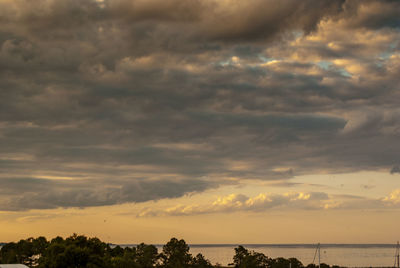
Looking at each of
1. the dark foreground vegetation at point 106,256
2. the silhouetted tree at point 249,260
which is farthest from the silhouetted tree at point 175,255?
the silhouetted tree at point 249,260

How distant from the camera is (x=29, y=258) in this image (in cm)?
12875

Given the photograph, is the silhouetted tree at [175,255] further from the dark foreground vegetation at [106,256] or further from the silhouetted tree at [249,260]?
the silhouetted tree at [249,260]

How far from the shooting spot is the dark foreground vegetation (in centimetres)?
8969

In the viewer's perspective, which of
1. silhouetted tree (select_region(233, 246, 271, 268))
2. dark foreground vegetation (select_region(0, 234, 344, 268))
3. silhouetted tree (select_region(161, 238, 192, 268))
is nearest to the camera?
dark foreground vegetation (select_region(0, 234, 344, 268))

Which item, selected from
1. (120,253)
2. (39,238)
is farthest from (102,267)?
(39,238)

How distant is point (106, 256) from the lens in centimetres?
10125

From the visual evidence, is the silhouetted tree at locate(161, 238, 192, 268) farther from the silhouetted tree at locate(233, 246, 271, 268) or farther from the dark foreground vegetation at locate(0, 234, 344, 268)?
the silhouetted tree at locate(233, 246, 271, 268)

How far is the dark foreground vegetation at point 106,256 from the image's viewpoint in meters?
89.7

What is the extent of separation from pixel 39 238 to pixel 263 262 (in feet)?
176

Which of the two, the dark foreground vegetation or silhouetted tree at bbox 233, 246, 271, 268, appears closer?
the dark foreground vegetation

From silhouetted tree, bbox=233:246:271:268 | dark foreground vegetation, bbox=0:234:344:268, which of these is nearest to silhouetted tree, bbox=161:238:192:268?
dark foreground vegetation, bbox=0:234:344:268

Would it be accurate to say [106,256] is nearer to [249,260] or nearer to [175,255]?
[175,255]

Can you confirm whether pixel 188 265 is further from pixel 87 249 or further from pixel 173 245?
pixel 87 249

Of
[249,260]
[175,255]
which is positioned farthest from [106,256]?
[249,260]
